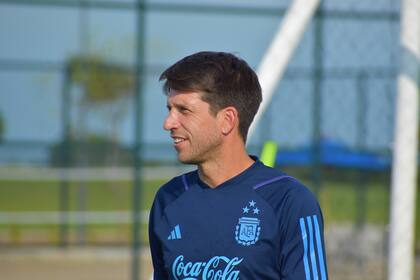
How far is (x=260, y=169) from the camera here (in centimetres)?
303

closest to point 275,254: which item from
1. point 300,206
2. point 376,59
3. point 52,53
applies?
point 300,206

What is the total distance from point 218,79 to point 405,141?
7.10 feet

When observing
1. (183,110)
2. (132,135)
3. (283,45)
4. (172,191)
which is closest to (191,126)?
(183,110)

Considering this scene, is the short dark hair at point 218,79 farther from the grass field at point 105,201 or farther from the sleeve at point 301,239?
the grass field at point 105,201

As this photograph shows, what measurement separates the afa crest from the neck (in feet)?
0.46

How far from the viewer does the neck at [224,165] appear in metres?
3.02

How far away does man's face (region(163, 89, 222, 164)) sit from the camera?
117 inches

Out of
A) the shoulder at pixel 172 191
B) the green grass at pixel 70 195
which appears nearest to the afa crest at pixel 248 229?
the shoulder at pixel 172 191

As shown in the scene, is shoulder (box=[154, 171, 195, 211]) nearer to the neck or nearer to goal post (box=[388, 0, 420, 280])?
the neck

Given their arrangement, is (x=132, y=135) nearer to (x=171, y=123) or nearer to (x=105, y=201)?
→ (x=105, y=201)

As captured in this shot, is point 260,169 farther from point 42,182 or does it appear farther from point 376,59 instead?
point 42,182

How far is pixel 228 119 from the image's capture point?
2986 mm

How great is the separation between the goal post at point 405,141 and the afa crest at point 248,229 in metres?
2.11

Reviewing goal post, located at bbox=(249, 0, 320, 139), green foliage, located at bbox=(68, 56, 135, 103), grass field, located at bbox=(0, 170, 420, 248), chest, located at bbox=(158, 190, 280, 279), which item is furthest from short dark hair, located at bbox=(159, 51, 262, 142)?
green foliage, located at bbox=(68, 56, 135, 103)
